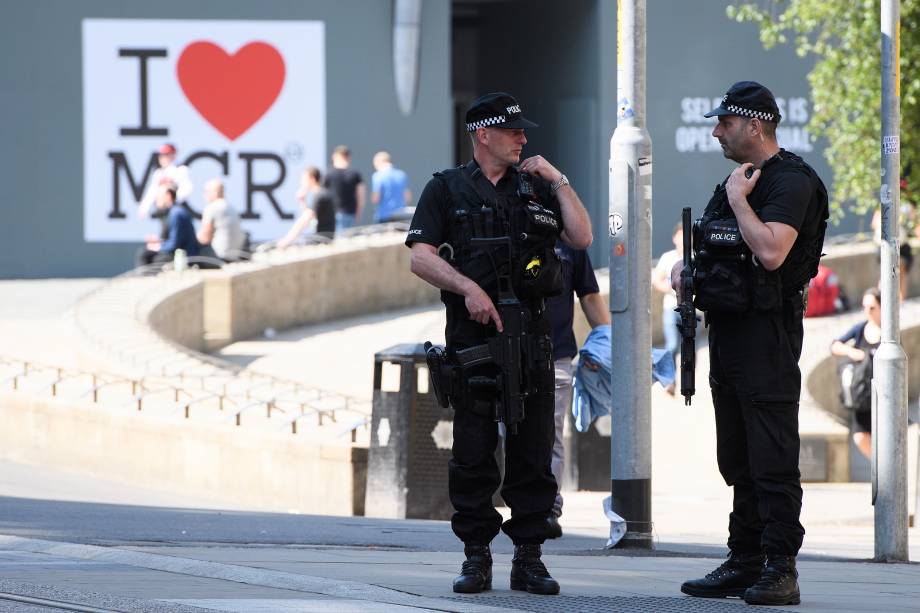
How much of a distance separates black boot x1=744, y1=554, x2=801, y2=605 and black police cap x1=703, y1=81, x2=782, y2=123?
61.2 inches

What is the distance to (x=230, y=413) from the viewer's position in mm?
12195

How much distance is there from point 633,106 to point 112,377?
689 cm

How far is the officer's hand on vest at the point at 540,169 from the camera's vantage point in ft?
19.8

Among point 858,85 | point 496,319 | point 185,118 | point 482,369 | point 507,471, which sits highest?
point 185,118

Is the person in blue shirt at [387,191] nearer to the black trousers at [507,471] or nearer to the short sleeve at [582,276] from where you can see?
the short sleeve at [582,276]

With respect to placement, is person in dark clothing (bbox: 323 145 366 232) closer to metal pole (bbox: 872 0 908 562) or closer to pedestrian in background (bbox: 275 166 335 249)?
pedestrian in background (bbox: 275 166 335 249)

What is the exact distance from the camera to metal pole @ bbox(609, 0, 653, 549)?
7727 mm

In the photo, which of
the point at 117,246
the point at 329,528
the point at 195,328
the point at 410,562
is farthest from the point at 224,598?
the point at 117,246

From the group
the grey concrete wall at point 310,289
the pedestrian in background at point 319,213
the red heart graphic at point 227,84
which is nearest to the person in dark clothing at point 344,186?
the pedestrian in background at point 319,213

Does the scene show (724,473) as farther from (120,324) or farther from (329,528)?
(120,324)

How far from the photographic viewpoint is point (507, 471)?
6.04 metres

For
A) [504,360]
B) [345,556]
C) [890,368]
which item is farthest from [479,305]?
[890,368]

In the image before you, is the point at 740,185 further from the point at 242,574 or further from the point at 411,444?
the point at 411,444

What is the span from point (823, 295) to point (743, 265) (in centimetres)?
1524
